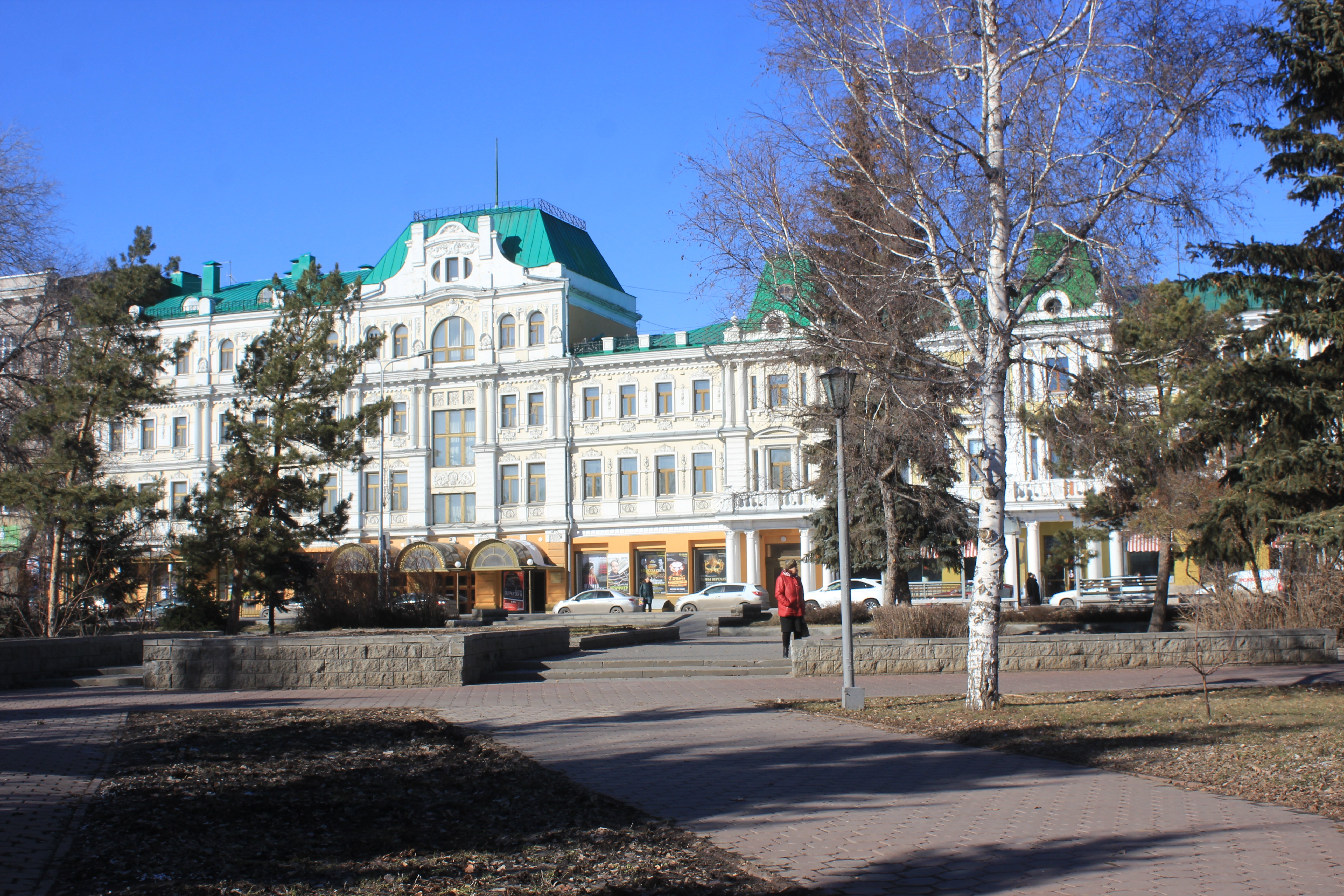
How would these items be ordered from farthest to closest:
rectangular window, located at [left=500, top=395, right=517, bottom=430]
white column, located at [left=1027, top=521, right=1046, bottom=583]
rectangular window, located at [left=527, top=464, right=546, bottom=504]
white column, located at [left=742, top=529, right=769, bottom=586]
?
1. rectangular window, located at [left=500, top=395, right=517, bottom=430]
2. rectangular window, located at [left=527, top=464, right=546, bottom=504]
3. white column, located at [left=742, top=529, right=769, bottom=586]
4. white column, located at [left=1027, top=521, right=1046, bottom=583]

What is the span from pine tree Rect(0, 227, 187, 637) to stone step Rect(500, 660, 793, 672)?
10.9 metres

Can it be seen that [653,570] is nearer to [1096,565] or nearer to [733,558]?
[733,558]

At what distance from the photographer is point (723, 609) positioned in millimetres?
44094

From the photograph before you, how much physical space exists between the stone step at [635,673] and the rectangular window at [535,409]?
1415 inches

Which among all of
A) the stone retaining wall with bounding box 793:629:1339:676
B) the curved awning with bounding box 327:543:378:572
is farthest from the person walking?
the curved awning with bounding box 327:543:378:572

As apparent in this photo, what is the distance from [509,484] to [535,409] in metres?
3.81

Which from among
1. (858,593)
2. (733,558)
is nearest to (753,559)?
(733,558)

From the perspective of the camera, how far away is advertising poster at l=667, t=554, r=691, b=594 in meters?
50.4

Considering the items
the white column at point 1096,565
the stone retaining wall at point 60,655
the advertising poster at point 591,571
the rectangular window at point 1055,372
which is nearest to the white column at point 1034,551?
the white column at point 1096,565

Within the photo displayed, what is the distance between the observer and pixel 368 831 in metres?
6.83

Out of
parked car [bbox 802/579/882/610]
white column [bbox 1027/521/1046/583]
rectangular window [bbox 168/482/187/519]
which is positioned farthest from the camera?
rectangular window [bbox 168/482/187/519]

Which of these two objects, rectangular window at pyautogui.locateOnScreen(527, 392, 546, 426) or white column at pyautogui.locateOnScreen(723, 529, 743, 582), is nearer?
white column at pyautogui.locateOnScreen(723, 529, 743, 582)

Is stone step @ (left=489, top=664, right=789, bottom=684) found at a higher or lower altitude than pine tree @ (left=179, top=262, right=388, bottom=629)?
lower

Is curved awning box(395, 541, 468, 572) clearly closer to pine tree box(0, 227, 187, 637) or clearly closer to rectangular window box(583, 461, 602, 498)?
rectangular window box(583, 461, 602, 498)
